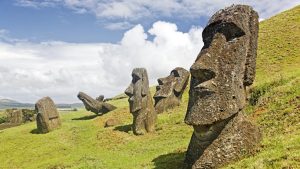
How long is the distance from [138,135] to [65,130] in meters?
11.7

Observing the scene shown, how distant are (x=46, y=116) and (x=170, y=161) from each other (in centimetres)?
2744

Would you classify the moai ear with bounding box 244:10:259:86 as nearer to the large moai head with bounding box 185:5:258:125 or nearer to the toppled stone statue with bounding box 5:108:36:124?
the large moai head with bounding box 185:5:258:125

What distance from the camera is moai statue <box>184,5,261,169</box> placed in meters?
15.6

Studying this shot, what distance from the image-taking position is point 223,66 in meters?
16.1

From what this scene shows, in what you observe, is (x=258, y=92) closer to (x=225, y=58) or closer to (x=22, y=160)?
(x=225, y=58)

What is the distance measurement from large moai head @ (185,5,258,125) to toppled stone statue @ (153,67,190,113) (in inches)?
1011

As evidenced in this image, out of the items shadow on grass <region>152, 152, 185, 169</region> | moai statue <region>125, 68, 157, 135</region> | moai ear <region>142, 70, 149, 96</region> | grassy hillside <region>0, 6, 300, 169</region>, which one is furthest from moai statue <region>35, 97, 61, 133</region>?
shadow on grass <region>152, 152, 185, 169</region>

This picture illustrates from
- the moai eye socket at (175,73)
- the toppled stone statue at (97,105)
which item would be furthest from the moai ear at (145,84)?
the toppled stone statue at (97,105)

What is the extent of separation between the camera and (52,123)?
1758 inches

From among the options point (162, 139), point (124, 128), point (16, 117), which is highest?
point (16, 117)

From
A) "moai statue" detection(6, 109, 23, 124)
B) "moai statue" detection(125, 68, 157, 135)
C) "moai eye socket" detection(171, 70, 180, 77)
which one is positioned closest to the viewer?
"moai statue" detection(125, 68, 157, 135)

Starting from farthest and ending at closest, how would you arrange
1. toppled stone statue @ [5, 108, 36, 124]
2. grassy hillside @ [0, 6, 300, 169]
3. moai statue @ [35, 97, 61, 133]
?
toppled stone statue @ [5, 108, 36, 124], moai statue @ [35, 97, 61, 133], grassy hillside @ [0, 6, 300, 169]

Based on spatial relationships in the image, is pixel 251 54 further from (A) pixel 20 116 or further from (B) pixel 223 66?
(A) pixel 20 116

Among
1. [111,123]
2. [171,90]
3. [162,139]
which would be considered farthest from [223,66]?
[171,90]
